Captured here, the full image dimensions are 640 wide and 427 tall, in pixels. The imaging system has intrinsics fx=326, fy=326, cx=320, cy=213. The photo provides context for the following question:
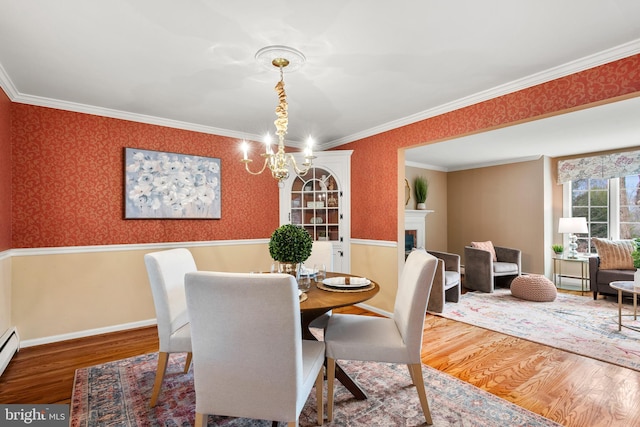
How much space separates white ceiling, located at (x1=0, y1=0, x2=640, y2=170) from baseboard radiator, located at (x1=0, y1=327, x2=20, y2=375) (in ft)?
6.81

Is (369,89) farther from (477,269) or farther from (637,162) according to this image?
(637,162)

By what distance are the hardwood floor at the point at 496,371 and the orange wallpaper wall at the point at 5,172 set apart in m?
1.06

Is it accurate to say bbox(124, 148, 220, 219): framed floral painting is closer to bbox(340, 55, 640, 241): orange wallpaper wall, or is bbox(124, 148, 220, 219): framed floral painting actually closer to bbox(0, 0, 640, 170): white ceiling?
bbox(0, 0, 640, 170): white ceiling

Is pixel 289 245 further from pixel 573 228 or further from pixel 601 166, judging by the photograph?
pixel 601 166

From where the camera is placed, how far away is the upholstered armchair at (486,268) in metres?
Result: 5.13

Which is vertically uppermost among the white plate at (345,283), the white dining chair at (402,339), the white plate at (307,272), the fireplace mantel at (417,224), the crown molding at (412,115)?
the crown molding at (412,115)

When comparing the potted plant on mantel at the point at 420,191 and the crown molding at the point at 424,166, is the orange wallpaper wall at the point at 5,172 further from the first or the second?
the potted plant on mantel at the point at 420,191

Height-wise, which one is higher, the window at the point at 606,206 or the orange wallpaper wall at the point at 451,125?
the orange wallpaper wall at the point at 451,125

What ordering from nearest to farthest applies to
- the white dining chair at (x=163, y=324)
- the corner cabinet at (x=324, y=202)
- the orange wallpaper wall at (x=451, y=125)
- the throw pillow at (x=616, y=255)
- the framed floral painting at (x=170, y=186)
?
the white dining chair at (x=163, y=324), the orange wallpaper wall at (x=451, y=125), the framed floral painting at (x=170, y=186), the corner cabinet at (x=324, y=202), the throw pillow at (x=616, y=255)

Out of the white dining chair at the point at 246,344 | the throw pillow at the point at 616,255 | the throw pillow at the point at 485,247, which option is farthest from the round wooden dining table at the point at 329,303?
the throw pillow at the point at 616,255

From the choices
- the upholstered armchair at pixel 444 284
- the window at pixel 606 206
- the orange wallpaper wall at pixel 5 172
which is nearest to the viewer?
the orange wallpaper wall at pixel 5 172

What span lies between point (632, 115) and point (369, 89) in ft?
10.3

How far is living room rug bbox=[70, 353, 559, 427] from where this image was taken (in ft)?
6.28

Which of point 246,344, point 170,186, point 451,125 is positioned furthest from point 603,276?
point 170,186
